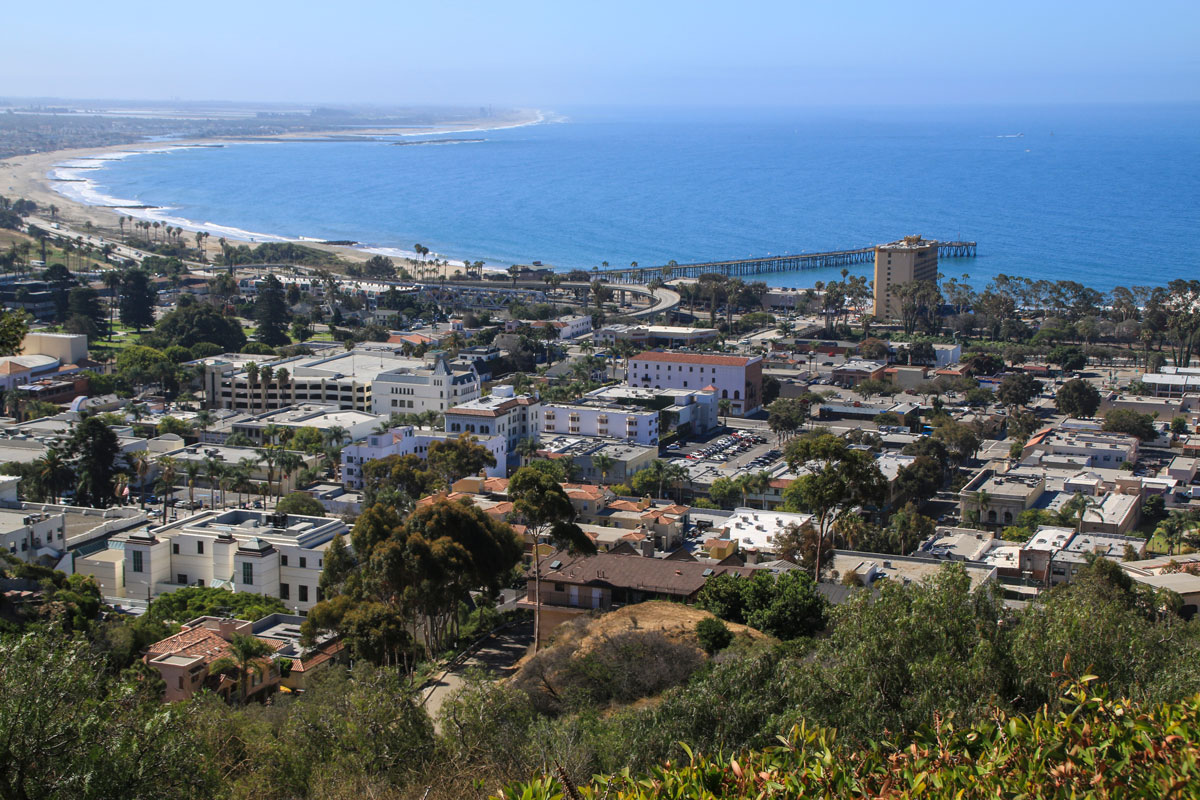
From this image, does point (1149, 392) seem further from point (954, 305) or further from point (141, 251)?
point (141, 251)

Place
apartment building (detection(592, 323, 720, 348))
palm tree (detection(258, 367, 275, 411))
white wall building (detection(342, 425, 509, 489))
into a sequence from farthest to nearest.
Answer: apartment building (detection(592, 323, 720, 348)), palm tree (detection(258, 367, 275, 411)), white wall building (detection(342, 425, 509, 489))

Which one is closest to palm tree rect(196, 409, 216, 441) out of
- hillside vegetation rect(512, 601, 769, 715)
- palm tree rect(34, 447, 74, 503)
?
palm tree rect(34, 447, 74, 503)

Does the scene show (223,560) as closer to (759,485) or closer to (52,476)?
(52,476)

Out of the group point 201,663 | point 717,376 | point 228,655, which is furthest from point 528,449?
point 201,663

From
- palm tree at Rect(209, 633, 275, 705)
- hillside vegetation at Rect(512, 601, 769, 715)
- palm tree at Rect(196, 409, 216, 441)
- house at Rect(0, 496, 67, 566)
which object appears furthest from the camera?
A: palm tree at Rect(196, 409, 216, 441)

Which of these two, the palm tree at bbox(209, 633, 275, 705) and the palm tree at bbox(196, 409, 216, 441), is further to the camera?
the palm tree at bbox(196, 409, 216, 441)

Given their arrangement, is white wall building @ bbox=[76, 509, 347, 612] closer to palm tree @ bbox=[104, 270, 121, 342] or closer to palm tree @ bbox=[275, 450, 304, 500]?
palm tree @ bbox=[275, 450, 304, 500]

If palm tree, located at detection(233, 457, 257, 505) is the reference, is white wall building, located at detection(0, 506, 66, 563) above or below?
above

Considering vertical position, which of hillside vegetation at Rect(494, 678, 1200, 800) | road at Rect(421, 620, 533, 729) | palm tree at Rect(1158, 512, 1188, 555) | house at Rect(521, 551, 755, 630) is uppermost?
hillside vegetation at Rect(494, 678, 1200, 800)
